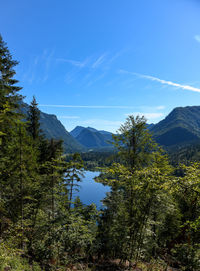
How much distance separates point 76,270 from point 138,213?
543 centimetres

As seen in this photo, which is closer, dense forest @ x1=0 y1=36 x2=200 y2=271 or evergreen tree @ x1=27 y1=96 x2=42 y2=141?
dense forest @ x1=0 y1=36 x2=200 y2=271

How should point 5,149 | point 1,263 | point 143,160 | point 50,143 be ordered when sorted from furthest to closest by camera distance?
point 50,143 < point 5,149 < point 143,160 < point 1,263

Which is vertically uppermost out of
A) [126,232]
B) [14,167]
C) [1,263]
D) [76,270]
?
[14,167]

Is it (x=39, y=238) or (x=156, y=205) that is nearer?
(x=156, y=205)

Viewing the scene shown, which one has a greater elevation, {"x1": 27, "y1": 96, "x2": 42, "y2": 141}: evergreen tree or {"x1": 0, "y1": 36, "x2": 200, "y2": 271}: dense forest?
{"x1": 27, "y1": 96, "x2": 42, "y2": 141}: evergreen tree

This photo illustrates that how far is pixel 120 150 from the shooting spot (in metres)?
11.4

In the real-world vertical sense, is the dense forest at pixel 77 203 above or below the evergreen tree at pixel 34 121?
below

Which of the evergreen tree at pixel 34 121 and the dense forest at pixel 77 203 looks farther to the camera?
the evergreen tree at pixel 34 121

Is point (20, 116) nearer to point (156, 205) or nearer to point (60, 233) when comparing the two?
point (60, 233)

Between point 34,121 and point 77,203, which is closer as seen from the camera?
point 77,203

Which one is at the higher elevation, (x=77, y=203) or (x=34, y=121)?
(x=34, y=121)

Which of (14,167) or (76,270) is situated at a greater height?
(14,167)

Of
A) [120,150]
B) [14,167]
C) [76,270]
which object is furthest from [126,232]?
[14,167]

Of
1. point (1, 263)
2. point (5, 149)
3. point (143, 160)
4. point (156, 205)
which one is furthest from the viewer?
point (5, 149)
